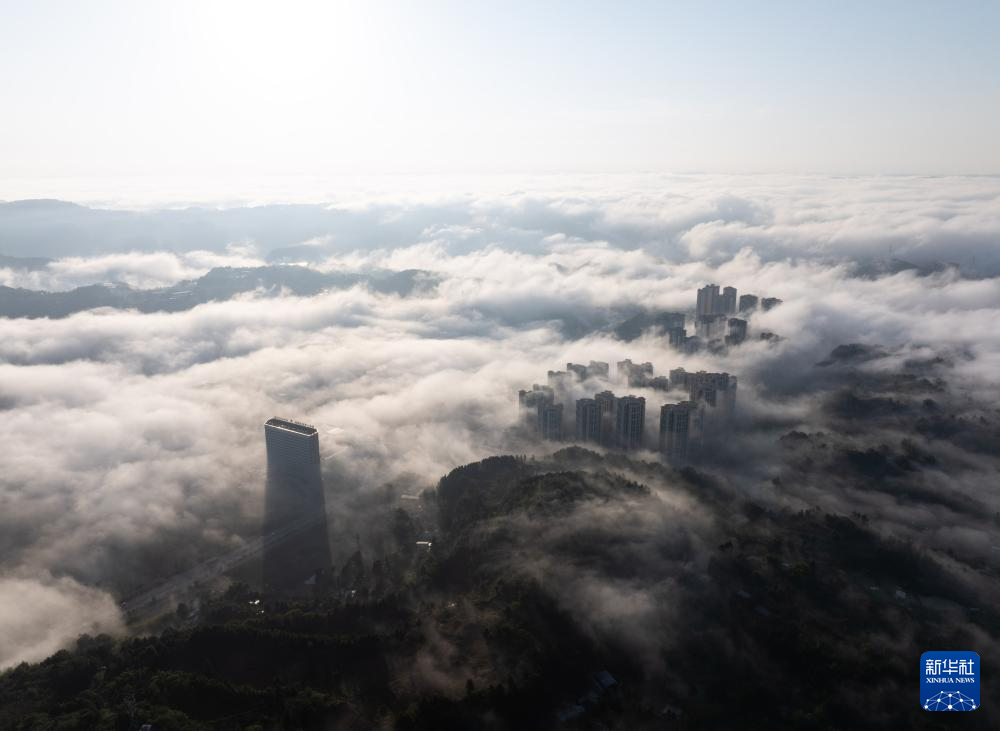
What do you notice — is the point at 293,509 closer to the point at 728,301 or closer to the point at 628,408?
the point at 628,408

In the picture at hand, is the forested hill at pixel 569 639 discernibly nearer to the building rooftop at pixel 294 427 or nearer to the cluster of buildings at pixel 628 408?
the building rooftop at pixel 294 427

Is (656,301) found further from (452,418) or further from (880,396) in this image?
(452,418)

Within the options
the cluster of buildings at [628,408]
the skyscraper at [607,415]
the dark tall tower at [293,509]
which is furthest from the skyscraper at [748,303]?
the dark tall tower at [293,509]

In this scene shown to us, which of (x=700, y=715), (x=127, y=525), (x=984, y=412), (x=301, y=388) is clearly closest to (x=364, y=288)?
(x=301, y=388)

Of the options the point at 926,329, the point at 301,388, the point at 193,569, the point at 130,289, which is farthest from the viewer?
the point at 130,289

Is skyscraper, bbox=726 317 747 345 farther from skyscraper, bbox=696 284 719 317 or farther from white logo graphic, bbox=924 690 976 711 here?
white logo graphic, bbox=924 690 976 711

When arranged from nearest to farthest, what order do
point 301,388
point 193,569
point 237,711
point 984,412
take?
point 237,711
point 193,569
point 984,412
point 301,388
